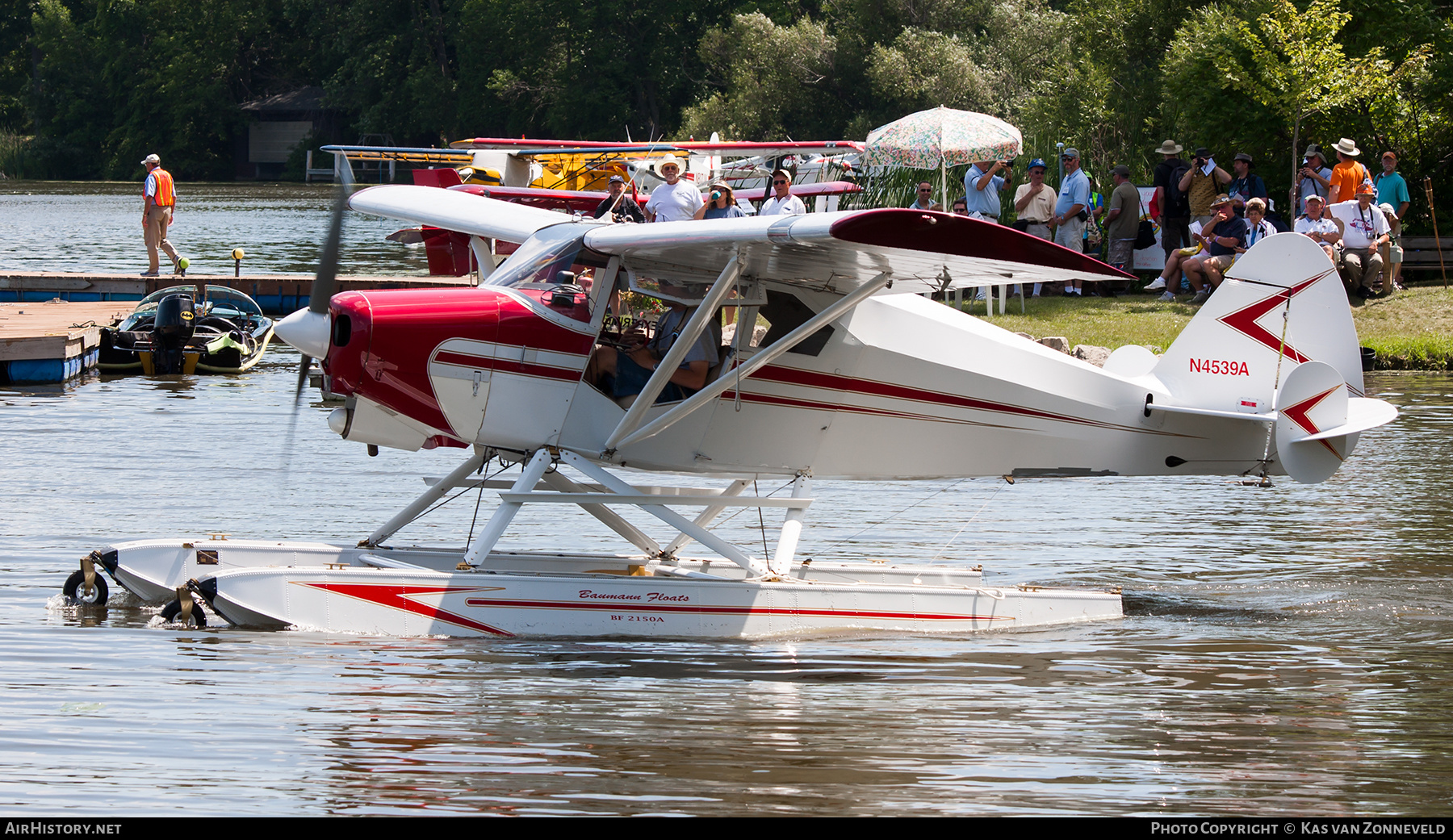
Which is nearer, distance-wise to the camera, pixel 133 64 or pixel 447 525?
pixel 447 525

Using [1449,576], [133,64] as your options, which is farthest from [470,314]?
[133,64]

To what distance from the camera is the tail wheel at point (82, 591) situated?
7.05m

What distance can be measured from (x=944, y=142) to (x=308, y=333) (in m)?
11.4

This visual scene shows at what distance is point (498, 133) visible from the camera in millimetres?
83750

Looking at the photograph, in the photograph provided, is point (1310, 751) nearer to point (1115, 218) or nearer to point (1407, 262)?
point (1115, 218)

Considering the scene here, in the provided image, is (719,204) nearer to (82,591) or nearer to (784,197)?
(784,197)

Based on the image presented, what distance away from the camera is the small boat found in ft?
55.4

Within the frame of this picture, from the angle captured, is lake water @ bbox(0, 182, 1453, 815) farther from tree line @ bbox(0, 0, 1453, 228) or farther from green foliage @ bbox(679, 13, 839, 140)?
green foliage @ bbox(679, 13, 839, 140)

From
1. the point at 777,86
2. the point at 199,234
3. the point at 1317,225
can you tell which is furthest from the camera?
the point at 777,86

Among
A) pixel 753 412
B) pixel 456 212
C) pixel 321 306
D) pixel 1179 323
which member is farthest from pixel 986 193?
pixel 321 306

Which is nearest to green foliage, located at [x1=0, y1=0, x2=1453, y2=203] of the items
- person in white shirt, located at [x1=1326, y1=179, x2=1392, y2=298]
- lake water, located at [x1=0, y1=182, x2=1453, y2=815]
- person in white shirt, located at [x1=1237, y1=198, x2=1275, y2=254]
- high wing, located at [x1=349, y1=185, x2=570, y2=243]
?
person in white shirt, located at [x1=1326, y1=179, x2=1392, y2=298]

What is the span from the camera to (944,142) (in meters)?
16.8

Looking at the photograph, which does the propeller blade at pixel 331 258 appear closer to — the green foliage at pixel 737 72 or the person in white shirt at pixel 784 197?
the person in white shirt at pixel 784 197
